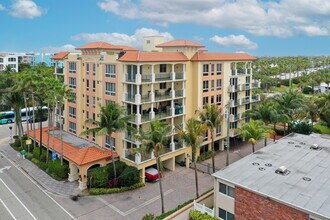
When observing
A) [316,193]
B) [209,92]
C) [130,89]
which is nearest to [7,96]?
[130,89]

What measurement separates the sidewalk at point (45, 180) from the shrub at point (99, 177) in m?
2.15

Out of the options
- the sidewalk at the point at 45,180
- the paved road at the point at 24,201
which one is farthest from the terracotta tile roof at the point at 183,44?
the paved road at the point at 24,201

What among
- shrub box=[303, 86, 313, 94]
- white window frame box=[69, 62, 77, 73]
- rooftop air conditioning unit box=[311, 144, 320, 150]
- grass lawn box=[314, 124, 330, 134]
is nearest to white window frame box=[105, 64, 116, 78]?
white window frame box=[69, 62, 77, 73]

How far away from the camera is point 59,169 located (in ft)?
117

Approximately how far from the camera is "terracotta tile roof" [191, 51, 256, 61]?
3933 cm

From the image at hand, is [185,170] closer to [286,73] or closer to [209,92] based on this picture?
[209,92]

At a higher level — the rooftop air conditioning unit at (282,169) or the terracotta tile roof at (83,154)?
the rooftop air conditioning unit at (282,169)

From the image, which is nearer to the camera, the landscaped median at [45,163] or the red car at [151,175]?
the red car at [151,175]

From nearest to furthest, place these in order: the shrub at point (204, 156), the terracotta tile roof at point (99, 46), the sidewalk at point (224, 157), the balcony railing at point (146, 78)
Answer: the balcony railing at point (146, 78) < the sidewalk at point (224, 157) < the terracotta tile roof at point (99, 46) < the shrub at point (204, 156)

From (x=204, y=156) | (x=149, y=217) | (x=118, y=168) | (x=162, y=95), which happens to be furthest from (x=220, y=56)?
(x=149, y=217)

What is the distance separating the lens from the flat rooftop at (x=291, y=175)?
19906 millimetres

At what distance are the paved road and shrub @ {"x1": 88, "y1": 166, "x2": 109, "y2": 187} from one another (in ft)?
14.8

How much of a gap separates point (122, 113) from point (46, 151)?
17.1 metres

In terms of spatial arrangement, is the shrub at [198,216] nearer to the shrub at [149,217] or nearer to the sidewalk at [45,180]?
the shrub at [149,217]
